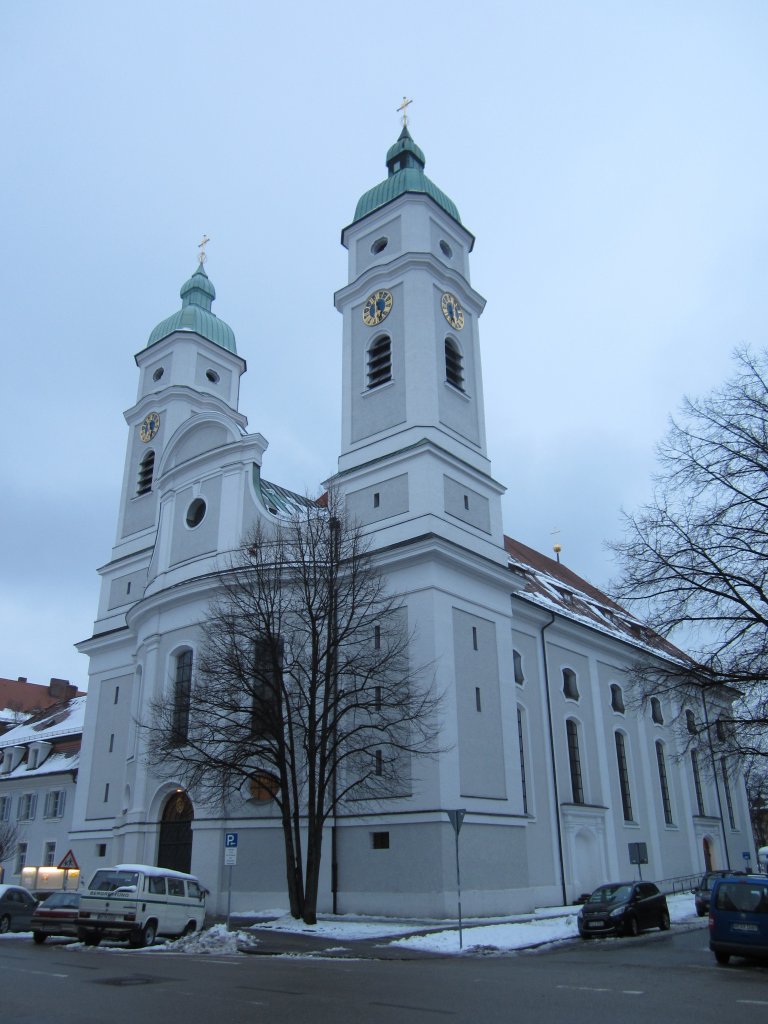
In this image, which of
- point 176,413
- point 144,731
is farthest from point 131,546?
point 144,731

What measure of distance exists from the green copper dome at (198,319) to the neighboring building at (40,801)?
62.3ft

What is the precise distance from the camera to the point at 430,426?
27.0 metres

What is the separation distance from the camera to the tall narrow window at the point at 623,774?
34031 millimetres

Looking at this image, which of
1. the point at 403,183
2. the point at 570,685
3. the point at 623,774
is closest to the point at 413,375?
the point at 403,183

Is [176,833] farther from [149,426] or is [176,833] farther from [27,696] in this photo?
[27,696]

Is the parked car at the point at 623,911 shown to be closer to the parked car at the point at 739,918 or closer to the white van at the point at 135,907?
the parked car at the point at 739,918

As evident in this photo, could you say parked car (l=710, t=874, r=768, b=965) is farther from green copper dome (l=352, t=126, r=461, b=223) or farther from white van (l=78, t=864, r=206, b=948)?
green copper dome (l=352, t=126, r=461, b=223)

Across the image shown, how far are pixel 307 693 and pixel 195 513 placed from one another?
9050 millimetres

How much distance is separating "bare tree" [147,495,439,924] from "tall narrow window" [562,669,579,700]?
10.6 metres

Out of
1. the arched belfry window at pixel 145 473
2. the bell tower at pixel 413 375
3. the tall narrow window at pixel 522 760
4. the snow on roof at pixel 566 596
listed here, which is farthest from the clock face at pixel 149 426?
the tall narrow window at pixel 522 760

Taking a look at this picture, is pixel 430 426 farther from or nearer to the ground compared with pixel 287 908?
farther from the ground

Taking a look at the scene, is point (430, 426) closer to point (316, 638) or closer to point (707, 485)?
point (316, 638)

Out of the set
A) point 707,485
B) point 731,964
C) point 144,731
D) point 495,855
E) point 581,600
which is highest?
point 581,600

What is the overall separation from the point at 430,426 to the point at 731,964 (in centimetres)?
1676
